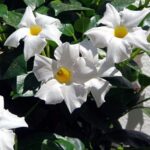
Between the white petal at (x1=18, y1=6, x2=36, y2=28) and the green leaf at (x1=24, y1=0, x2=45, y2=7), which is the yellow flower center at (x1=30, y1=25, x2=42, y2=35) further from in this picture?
the green leaf at (x1=24, y1=0, x2=45, y2=7)

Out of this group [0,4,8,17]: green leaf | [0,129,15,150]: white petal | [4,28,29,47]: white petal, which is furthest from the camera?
[0,4,8,17]: green leaf

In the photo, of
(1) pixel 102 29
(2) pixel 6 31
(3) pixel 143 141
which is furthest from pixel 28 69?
(3) pixel 143 141

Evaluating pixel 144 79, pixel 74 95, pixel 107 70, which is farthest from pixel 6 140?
pixel 144 79

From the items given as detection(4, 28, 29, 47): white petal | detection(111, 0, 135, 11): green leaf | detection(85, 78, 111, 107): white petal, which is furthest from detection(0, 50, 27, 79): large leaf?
detection(111, 0, 135, 11): green leaf

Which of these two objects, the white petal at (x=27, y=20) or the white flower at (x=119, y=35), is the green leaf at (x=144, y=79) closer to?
the white flower at (x=119, y=35)

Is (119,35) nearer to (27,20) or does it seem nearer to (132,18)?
(132,18)

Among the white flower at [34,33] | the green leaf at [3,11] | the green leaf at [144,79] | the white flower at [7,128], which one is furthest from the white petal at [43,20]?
the green leaf at [144,79]

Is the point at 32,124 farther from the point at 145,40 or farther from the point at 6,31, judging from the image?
the point at 145,40
